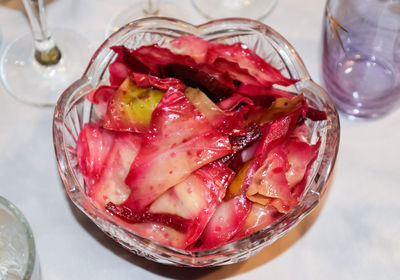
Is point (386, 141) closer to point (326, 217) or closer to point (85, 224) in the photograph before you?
point (326, 217)

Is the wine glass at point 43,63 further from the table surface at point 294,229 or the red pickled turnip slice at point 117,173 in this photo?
the red pickled turnip slice at point 117,173

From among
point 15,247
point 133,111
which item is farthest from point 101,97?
point 15,247

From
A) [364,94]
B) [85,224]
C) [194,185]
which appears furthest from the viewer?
[364,94]

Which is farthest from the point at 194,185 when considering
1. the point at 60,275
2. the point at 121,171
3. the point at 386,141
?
the point at 386,141

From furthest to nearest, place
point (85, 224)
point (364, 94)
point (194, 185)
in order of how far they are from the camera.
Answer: point (364, 94) → point (85, 224) → point (194, 185)

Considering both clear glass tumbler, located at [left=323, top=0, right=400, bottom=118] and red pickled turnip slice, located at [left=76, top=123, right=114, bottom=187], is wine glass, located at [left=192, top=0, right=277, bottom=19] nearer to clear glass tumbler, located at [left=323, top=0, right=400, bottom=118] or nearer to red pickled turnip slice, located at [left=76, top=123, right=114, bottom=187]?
clear glass tumbler, located at [left=323, top=0, right=400, bottom=118]

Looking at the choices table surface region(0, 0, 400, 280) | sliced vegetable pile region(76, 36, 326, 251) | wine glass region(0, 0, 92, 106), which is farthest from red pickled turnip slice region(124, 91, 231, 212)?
wine glass region(0, 0, 92, 106)

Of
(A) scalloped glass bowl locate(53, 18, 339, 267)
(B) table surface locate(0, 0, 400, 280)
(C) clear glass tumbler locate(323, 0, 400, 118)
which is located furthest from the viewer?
(C) clear glass tumbler locate(323, 0, 400, 118)
